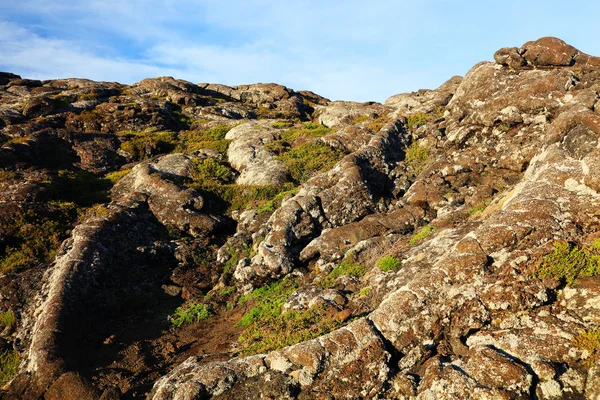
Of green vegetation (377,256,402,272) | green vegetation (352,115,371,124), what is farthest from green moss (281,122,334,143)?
green vegetation (377,256,402,272)

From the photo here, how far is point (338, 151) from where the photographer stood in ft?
141

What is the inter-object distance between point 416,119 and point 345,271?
2861cm

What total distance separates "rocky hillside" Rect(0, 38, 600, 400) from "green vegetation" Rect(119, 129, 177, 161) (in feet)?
1.70

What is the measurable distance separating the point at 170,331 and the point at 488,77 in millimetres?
35876

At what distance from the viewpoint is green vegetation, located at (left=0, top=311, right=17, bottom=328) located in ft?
66.3

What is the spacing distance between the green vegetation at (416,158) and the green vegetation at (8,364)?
30.4 meters

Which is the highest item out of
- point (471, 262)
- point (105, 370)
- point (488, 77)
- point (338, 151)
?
point (488, 77)

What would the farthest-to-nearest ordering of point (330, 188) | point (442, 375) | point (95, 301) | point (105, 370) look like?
point (330, 188)
point (95, 301)
point (105, 370)
point (442, 375)

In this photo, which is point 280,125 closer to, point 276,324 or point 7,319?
point 7,319

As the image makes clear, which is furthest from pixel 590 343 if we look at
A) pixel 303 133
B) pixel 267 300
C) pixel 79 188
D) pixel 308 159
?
pixel 303 133

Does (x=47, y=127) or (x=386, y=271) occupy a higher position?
(x=47, y=127)

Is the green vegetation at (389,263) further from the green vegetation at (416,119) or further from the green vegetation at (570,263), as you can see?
the green vegetation at (416,119)

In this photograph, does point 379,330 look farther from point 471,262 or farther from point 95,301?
point 95,301

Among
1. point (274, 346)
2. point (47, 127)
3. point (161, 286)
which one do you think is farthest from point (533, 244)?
point (47, 127)
